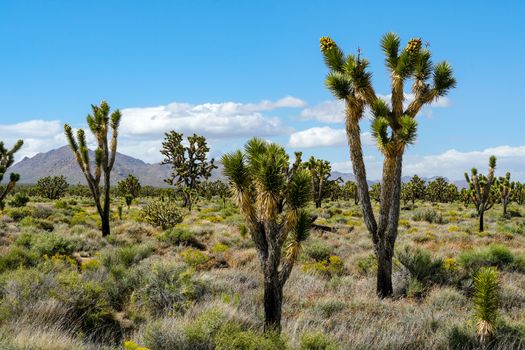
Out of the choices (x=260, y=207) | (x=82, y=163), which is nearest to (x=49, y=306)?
(x=260, y=207)

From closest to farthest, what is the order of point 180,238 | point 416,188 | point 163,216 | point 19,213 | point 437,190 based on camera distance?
point 180,238 < point 163,216 < point 19,213 < point 416,188 < point 437,190

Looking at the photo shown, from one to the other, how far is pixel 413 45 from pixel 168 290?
861 centimetres

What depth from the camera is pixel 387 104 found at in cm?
1139

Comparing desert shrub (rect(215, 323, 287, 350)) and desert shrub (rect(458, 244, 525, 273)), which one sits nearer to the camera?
desert shrub (rect(215, 323, 287, 350))

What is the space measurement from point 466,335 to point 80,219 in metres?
22.7

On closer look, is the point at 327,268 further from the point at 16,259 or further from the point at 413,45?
the point at 16,259

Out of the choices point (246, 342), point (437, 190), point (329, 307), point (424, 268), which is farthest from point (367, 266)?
point (437, 190)

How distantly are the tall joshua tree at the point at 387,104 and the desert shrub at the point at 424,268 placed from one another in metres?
1.61

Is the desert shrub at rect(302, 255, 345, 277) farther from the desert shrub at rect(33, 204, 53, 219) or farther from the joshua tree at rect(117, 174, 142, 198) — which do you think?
the joshua tree at rect(117, 174, 142, 198)

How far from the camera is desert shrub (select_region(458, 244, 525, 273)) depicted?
14367 millimetres

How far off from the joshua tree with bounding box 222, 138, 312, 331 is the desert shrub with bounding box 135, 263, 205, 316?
2.03 meters

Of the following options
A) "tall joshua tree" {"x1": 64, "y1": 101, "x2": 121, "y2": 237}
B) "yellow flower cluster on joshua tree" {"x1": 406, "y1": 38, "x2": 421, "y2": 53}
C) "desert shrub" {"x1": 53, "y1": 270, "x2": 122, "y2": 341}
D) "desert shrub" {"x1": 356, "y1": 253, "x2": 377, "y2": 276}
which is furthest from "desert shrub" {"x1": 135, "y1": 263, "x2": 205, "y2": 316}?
"tall joshua tree" {"x1": 64, "y1": 101, "x2": 121, "y2": 237}

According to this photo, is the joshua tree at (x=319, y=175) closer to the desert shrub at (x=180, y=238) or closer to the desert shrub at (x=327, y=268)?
the desert shrub at (x=180, y=238)

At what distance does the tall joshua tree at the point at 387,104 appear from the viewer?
11.1m
